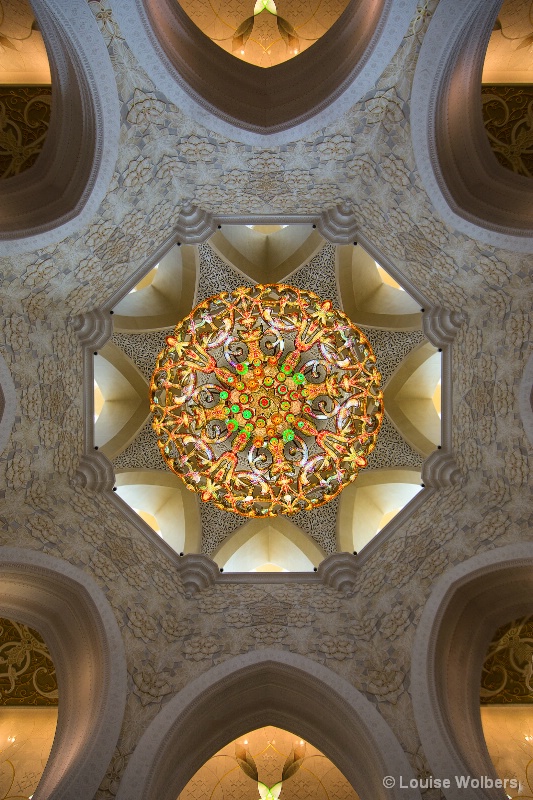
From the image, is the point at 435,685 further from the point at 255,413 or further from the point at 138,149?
the point at 138,149

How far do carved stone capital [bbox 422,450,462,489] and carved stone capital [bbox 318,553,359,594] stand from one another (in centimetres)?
113

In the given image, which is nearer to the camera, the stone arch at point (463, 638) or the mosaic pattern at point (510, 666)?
the stone arch at point (463, 638)

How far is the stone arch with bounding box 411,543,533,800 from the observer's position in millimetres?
6438

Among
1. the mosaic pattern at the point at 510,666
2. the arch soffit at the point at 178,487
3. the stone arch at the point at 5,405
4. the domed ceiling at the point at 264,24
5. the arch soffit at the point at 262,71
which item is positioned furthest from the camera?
the arch soffit at the point at 178,487

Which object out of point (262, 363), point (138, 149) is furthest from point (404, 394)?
point (138, 149)

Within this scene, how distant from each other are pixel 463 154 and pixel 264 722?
5.62m

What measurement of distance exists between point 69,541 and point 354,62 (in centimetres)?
502

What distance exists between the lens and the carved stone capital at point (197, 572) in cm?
772

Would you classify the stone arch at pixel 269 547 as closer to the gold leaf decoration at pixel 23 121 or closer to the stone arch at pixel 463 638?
the stone arch at pixel 463 638

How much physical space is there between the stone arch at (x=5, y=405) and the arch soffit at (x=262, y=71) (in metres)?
2.87

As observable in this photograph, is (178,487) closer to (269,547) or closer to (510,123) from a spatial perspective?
(269,547)

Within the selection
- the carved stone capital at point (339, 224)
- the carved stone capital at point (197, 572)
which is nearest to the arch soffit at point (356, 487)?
the carved stone capital at point (197, 572)

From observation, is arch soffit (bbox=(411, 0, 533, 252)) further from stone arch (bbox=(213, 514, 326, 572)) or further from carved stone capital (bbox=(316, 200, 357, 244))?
stone arch (bbox=(213, 514, 326, 572))

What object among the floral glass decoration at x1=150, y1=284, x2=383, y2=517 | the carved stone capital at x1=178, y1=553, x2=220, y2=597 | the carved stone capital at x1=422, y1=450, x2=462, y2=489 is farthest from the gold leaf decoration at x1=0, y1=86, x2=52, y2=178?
the carved stone capital at x1=422, y1=450, x2=462, y2=489
